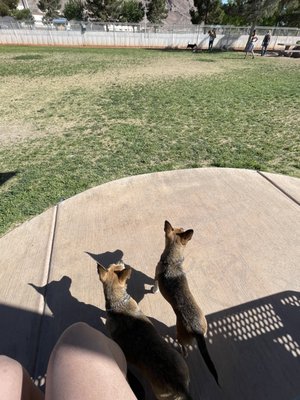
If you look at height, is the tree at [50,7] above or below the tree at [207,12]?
below

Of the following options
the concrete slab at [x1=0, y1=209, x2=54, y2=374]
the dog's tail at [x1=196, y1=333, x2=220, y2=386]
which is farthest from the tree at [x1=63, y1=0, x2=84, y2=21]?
the dog's tail at [x1=196, y1=333, x2=220, y2=386]

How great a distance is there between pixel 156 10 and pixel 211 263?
66.1 m

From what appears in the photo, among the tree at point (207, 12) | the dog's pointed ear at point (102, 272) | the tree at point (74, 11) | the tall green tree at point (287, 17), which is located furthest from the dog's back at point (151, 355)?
the tree at point (74, 11)

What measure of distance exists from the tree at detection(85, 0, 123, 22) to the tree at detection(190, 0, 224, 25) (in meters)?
13.9

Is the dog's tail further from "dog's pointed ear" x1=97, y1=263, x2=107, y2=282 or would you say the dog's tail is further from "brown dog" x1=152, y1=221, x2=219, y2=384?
"dog's pointed ear" x1=97, y1=263, x2=107, y2=282

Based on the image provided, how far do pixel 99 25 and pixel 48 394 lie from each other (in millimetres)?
37298

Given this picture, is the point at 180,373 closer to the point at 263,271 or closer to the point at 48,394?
the point at 48,394

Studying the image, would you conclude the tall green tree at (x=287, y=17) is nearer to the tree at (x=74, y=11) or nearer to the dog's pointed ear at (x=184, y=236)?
the tree at (x=74, y=11)

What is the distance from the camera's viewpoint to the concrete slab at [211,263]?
1909 mm

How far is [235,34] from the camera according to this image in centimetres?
2911

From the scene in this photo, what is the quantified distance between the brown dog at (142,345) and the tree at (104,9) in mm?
56054

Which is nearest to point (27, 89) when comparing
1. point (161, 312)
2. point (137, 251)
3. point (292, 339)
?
point (137, 251)

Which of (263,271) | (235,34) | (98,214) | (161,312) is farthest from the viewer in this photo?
(235,34)

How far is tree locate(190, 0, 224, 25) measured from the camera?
41781 mm
